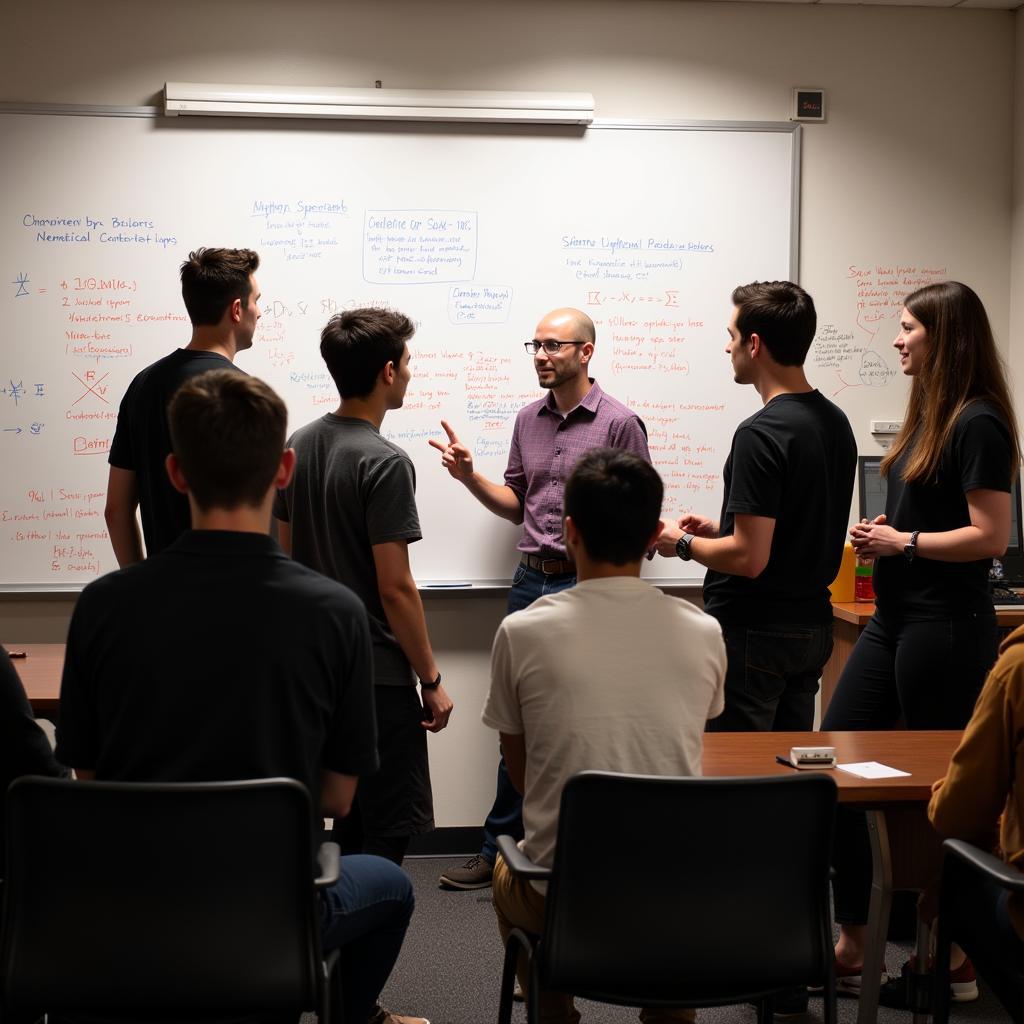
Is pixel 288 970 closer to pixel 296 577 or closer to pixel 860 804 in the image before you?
pixel 296 577

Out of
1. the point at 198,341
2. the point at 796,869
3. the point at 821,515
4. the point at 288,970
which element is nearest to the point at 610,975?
the point at 796,869

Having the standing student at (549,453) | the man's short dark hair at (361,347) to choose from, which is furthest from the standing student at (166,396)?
the standing student at (549,453)

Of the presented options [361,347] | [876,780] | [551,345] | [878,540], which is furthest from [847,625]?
[361,347]

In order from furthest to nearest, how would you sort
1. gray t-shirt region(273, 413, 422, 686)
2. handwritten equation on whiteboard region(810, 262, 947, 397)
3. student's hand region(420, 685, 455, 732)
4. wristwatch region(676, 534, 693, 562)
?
handwritten equation on whiteboard region(810, 262, 947, 397) < wristwatch region(676, 534, 693, 562) < student's hand region(420, 685, 455, 732) < gray t-shirt region(273, 413, 422, 686)

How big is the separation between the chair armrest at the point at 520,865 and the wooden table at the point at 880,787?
0.45 m

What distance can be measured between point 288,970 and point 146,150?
3039mm

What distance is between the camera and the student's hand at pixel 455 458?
3.64 m

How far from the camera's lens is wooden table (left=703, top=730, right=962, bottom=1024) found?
6.74 ft

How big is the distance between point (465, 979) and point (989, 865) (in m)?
1.62

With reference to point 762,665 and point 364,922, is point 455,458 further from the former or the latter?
point 364,922

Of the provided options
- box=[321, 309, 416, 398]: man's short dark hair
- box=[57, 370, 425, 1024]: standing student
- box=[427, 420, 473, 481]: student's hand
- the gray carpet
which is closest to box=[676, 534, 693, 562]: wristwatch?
box=[321, 309, 416, 398]: man's short dark hair

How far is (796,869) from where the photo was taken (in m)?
1.72

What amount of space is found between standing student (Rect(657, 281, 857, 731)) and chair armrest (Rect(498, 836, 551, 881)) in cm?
108

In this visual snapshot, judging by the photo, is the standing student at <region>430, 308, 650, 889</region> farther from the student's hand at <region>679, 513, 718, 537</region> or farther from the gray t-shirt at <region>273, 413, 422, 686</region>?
the gray t-shirt at <region>273, 413, 422, 686</region>
